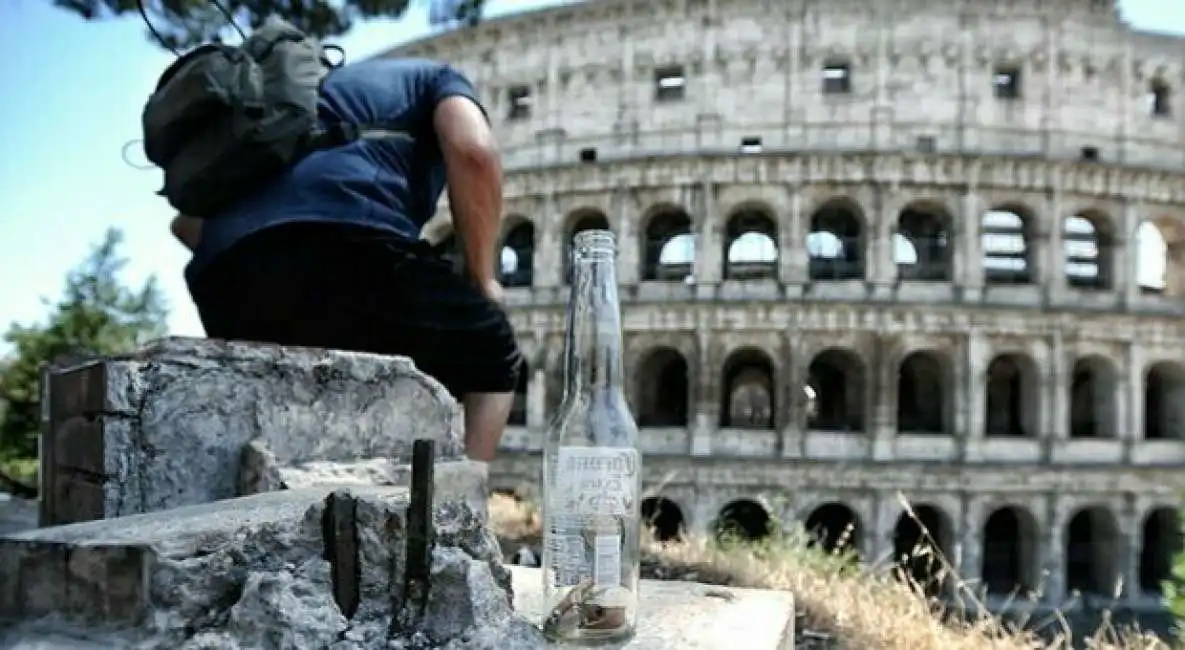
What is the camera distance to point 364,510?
1569mm

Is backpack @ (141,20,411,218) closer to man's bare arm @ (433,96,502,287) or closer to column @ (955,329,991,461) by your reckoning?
man's bare arm @ (433,96,502,287)

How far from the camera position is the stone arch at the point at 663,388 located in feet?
73.8

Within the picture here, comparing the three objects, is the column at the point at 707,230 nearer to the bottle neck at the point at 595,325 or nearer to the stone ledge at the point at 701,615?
the stone ledge at the point at 701,615

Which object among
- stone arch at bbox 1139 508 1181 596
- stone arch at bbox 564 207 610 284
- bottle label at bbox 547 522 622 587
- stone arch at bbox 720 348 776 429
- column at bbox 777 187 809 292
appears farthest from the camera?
stone arch at bbox 720 348 776 429

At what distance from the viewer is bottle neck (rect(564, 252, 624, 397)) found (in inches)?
74.6

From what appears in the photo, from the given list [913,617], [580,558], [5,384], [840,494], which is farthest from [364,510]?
[5,384]

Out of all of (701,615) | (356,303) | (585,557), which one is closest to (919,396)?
(356,303)

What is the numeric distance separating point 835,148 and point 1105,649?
701 inches

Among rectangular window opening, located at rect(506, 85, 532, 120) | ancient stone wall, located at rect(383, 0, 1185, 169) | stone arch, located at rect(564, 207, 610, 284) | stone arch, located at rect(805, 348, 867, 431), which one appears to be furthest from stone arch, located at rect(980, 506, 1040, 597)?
rectangular window opening, located at rect(506, 85, 532, 120)

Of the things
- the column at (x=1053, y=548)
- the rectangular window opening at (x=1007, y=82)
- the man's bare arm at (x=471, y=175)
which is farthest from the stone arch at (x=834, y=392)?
the man's bare arm at (x=471, y=175)

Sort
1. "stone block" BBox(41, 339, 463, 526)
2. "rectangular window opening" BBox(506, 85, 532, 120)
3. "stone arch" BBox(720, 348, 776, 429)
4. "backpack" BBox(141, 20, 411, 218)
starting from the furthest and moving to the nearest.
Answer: "rectangular window opening" BBox(506, 85, 532, 120) → "stone arch" BBox(720, 348, 776, 429) → "backpack" BBox(141, 20, 411, 218) → "stone block" BBox(41, 339, 463, 526)

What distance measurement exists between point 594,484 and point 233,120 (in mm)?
1773

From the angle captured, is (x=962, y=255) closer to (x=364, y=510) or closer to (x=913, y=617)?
(x=913, y=617)

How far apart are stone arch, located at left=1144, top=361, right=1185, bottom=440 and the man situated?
2259cm
